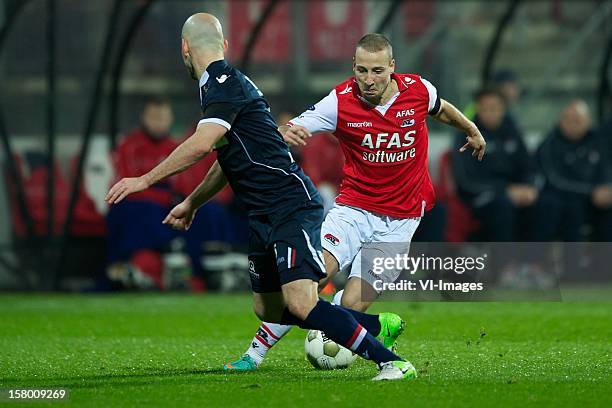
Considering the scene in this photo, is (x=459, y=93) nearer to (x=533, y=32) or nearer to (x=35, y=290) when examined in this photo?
(x=533, y=32)

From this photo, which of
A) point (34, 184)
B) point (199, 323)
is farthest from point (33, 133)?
point (199, 323)

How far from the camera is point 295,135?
708 centimetres

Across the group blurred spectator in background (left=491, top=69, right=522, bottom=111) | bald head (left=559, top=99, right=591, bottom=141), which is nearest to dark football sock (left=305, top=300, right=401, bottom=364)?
blurred spectator in background (left=491, top=69, right=522, bottom=111)

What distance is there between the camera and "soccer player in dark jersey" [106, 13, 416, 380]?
6457mm

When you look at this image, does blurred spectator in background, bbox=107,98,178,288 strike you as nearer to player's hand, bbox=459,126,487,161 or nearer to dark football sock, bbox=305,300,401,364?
player's hand, bbox=459,126,487,161

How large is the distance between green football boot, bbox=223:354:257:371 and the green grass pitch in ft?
0.20

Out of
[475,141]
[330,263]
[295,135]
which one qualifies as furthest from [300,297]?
[475,141]

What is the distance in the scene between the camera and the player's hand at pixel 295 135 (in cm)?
706

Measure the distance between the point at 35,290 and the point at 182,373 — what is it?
289 inches

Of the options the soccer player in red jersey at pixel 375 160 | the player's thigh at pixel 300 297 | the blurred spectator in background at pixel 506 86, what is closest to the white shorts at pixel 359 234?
the soccer player in red jersey at pixel 375 160

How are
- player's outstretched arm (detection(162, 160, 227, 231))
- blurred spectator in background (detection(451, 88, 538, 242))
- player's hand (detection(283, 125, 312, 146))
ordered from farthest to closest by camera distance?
blurred spectator in background (detection(451, 88, 538, 242))
player's hand (detection(283, 125, 312, 146))
player's outstretched arm (detection(162, 160, 227, 231))

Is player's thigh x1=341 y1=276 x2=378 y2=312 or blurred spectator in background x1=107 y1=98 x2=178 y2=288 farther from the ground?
player's thigh x1=341 y1=276 x2=378 y2=312

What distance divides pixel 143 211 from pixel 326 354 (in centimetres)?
627

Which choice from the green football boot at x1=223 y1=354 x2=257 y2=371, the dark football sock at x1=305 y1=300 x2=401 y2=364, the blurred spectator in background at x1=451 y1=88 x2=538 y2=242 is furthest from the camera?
the blurred spectator in background at x1=451 y1=88 x2=538 y2=242
